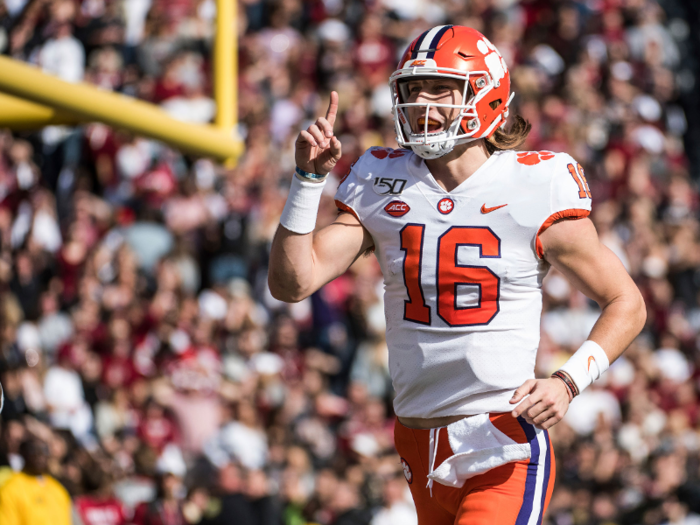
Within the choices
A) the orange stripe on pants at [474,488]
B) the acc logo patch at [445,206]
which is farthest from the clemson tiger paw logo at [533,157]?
the orange stripe on pants at [474,488]

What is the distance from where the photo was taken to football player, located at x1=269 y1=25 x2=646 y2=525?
112 inches

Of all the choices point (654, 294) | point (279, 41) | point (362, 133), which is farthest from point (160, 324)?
point (654, 294)

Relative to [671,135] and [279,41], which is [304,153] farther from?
[671,135]

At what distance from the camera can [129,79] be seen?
9203 millimetres

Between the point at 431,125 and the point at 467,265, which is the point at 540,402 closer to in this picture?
the point at 467,265

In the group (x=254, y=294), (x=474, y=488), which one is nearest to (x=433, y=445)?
(x=474, y=488)

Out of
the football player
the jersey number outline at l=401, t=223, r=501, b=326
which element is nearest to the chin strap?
the football player

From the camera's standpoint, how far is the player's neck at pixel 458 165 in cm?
297

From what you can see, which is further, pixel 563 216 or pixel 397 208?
pixel 397 208

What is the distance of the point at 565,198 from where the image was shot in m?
2.85

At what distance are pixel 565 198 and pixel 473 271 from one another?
34cm

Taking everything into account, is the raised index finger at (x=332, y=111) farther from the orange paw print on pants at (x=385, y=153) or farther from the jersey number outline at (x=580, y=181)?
the jersey number outline at (x=580, y=181)

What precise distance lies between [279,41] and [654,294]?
462cm

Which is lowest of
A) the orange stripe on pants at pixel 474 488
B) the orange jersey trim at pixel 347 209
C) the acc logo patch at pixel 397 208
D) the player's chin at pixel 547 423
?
the orange stripe on pants at pixel 474 488
